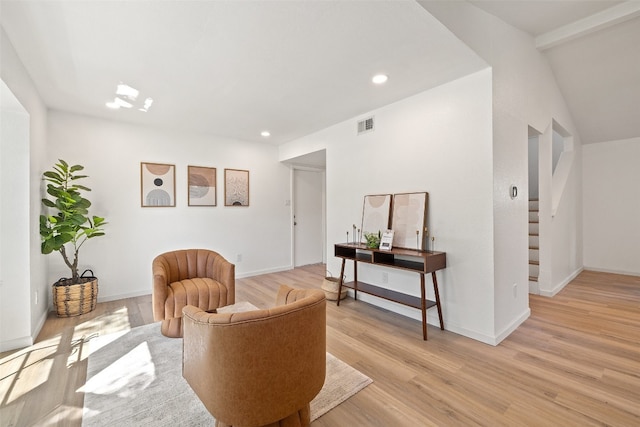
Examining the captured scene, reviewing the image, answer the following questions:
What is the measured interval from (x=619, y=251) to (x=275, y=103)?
21.3 feet

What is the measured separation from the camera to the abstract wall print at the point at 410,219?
2.92m

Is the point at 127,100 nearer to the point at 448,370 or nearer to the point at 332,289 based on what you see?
the point at 332,289

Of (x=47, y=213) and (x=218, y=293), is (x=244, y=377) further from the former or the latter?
(x=47, y=213)

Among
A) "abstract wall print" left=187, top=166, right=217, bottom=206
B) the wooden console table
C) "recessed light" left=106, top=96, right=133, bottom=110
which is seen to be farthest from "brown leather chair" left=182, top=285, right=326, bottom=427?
"abstract wall print" left=187, top=166, right=217, bottom=206

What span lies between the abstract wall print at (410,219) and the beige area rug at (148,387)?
4.76ft

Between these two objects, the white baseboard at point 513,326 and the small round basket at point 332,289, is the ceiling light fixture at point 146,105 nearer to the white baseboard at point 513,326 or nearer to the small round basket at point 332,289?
the small round basket at point 332,289

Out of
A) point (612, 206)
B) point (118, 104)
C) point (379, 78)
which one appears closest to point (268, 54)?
point (379, 78)

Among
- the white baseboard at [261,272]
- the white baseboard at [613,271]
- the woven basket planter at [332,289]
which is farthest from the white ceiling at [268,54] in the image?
the white baseboard at [613,271]

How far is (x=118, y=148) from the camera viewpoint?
3.85m

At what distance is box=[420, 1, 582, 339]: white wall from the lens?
7.52 feet

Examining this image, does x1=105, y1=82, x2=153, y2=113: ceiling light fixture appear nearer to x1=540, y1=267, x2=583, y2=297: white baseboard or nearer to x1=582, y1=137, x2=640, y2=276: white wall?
x1=540, y1=267, x2=583, y2=297: white baseboard

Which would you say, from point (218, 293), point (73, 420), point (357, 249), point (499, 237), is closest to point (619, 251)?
point (499, 237)

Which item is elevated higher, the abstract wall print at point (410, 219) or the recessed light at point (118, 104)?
→ the recessed light at point (118, 104)

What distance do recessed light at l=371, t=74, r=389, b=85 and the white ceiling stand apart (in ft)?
0.22
